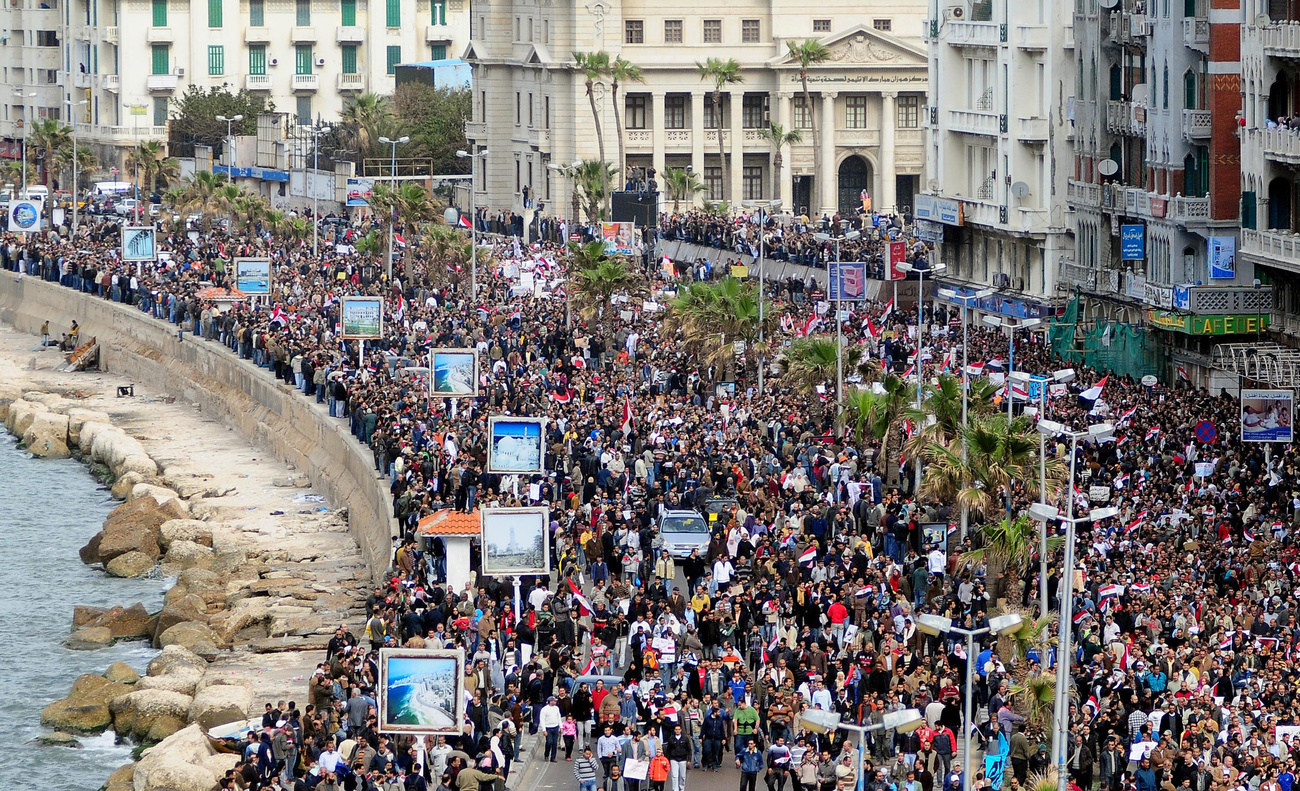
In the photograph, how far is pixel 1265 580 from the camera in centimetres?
3775

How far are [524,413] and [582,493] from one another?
19.0 feet

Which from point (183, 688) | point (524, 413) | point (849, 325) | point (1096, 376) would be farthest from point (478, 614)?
point (849, 325)

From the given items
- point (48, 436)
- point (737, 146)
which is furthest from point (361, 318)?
point (737, 146)

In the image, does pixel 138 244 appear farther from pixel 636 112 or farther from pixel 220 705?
pixel 220 705

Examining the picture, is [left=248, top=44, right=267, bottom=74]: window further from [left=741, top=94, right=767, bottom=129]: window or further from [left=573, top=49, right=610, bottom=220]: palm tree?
[left=741, top=94, right=767, bottom=129]: window

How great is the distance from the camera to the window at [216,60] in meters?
143

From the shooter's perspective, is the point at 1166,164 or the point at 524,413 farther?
the point at 1166,164

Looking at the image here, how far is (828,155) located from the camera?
111062 mm

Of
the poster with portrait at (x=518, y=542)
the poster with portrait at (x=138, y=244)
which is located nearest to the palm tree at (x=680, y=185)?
the poster with portrait at (x=138, y=244)

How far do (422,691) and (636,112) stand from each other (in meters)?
84.5

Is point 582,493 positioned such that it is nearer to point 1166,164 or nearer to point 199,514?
point 199,514

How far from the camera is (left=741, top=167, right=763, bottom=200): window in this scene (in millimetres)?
113438

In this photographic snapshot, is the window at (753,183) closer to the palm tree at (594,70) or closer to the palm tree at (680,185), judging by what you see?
the palm tree at (680,185)

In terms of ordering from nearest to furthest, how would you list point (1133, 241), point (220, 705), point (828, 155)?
point (220, 705) → point (1133, 241) → point (828, 155)
